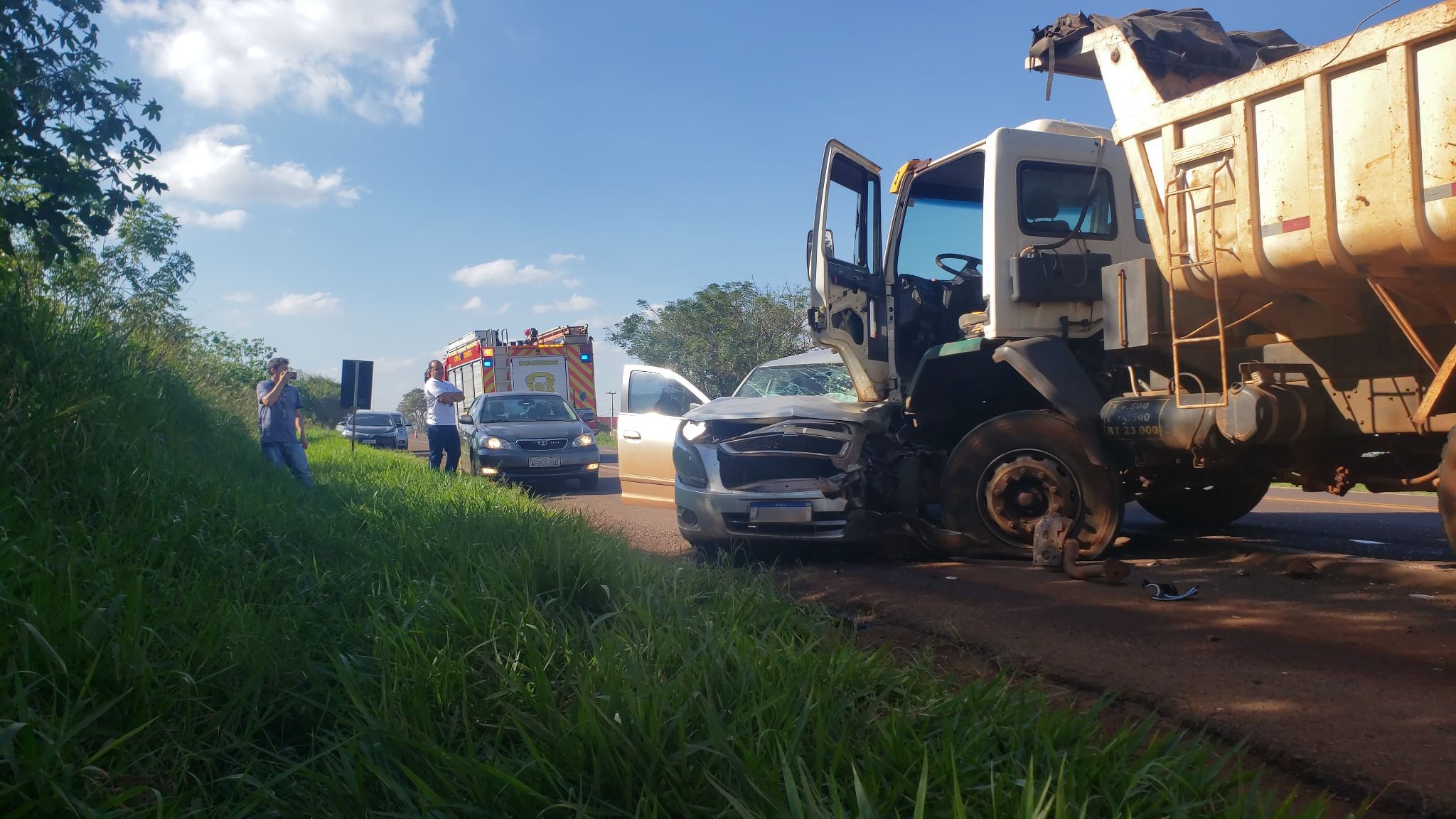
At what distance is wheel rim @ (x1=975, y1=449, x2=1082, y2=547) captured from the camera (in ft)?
19.9

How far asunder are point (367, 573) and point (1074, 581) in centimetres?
399

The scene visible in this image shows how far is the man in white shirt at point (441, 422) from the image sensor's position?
13.0m

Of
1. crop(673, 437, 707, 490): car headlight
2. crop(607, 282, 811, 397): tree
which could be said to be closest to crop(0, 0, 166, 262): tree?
crop(673, 437, 707, 490): car headlight

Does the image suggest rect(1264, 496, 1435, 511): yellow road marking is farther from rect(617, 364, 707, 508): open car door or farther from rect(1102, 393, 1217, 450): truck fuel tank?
rect(617, 364, 707, 508): open car door

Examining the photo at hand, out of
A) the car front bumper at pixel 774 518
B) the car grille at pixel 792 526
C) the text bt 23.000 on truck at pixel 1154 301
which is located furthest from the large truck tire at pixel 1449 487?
the car grille at pixel 792 526

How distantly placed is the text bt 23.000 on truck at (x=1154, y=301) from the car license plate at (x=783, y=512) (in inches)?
1.8

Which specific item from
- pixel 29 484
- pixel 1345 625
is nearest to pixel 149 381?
pixel 29 484

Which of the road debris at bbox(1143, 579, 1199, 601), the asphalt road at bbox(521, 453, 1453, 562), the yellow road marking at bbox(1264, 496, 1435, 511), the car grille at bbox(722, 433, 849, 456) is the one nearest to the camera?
the road debris at bbox(1143, 579, 1199, 601)

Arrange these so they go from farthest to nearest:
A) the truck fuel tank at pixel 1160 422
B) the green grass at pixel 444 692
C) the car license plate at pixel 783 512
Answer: the car license plate at pixel 783 512
the truck fuel tank at pixel 1160 422
the green grass at pixel 444 692

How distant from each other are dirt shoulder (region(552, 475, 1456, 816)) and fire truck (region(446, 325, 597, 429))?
54.9 feet

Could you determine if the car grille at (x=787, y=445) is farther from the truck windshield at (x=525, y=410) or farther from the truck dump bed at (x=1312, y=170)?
the truck windshield at (x=525, y=410)

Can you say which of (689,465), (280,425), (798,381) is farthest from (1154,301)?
(280,425)

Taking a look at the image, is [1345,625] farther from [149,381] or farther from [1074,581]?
[149,381]

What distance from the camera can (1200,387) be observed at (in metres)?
5.22
